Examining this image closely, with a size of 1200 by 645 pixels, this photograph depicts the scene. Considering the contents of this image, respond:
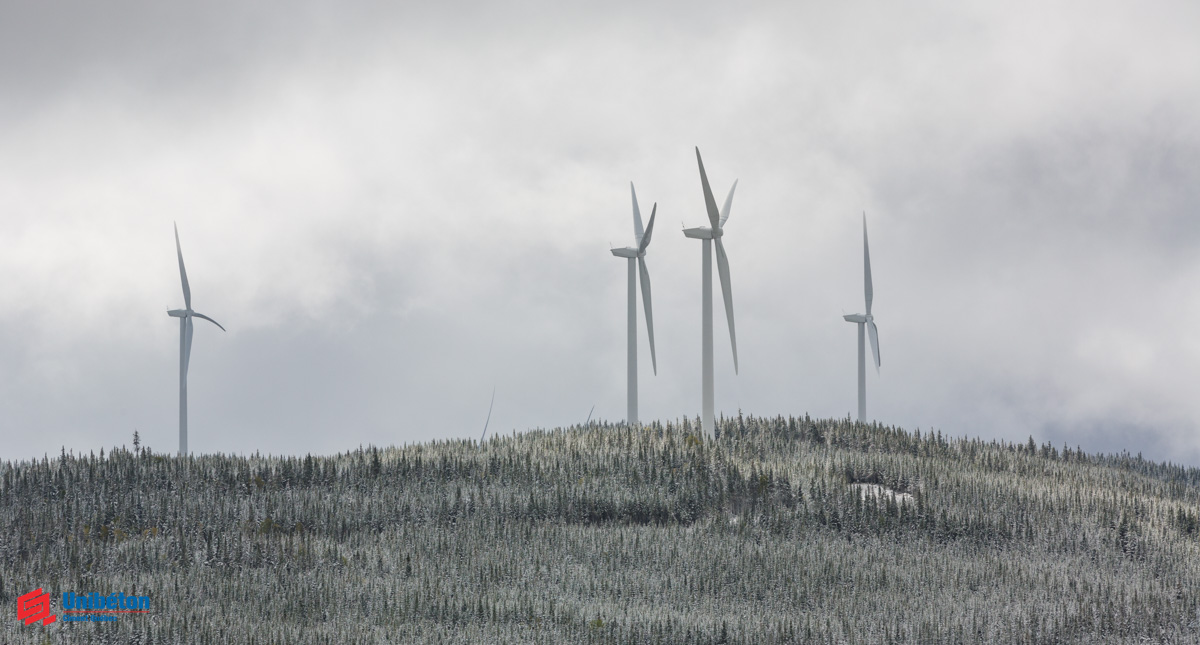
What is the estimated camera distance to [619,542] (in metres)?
21.9

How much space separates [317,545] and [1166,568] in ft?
59.0

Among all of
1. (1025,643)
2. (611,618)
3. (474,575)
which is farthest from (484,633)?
(1025,643)

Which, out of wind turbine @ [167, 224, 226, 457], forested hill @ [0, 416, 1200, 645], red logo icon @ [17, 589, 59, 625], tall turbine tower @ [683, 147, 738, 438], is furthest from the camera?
wind turbine @ [167, 224, 226, 457]

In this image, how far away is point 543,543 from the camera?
22266 millimetres

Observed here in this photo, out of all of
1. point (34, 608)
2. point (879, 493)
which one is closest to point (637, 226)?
point (879, 493)

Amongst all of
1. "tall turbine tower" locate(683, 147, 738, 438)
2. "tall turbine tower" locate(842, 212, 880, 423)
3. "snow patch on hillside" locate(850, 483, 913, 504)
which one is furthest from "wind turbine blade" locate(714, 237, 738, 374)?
"tall turbine tower" locate(842, 212, 880, 423)

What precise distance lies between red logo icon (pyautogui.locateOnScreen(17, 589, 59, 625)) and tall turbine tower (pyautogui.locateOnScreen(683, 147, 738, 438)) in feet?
61.8

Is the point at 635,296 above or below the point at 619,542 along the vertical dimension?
above

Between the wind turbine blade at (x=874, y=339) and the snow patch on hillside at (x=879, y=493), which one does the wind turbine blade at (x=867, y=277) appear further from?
the snow patch on hillside at (x=879, y=493)

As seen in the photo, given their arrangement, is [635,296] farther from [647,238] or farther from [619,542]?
[619,542]

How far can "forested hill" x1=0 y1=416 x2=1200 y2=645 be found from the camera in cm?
1673

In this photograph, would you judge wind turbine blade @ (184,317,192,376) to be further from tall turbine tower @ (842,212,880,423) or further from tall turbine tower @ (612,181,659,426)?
tall turbine tower @ (842,212,880,423)

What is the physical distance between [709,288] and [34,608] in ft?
67.6

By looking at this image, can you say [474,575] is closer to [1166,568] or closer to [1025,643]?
[1025,643]
